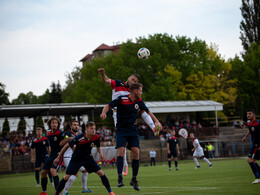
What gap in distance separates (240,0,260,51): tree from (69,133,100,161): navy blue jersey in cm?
6430

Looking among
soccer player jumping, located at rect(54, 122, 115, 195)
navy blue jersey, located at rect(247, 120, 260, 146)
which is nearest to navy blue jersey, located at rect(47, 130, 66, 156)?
soccer player jumping, located at rect(54, 122, 115, 195)

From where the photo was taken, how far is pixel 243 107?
59188mm

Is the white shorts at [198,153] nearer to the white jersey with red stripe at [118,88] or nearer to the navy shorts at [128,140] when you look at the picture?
the white jersey with red stripe at [118,88]

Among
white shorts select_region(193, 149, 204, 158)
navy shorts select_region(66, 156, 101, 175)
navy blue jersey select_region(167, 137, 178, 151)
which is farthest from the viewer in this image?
white shorts select_region(193, 149, 204, 158)

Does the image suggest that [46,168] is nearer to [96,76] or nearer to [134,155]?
[134,155]

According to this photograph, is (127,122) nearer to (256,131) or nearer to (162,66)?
(256,131)

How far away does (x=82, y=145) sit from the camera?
9977 mm

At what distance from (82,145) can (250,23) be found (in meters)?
65.7

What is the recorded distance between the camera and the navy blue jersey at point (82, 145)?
9898mm

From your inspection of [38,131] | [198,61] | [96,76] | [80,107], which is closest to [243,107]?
[198,61]

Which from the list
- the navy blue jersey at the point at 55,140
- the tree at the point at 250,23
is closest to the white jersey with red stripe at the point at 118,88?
the navy blue jersey at the point at 55,140

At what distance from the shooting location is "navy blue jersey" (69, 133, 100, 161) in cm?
990

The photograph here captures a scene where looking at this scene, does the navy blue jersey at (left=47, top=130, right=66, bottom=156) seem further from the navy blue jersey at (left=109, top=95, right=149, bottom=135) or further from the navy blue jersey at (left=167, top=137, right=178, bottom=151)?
the navy blue jersey at (left=167, top=137, right=178, bottom=151)

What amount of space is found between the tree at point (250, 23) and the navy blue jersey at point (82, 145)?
6430cm
